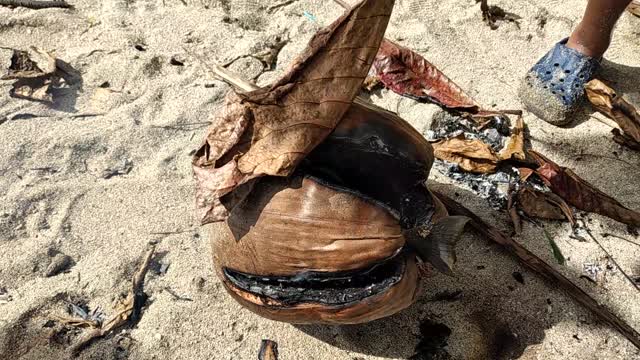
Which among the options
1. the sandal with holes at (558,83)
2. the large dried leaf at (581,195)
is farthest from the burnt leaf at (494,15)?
the large dried leaf at (581,195)

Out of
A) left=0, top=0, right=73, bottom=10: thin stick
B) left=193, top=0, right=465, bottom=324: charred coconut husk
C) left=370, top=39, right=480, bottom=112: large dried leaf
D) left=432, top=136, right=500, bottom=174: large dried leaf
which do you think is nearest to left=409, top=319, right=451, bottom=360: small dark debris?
left=193, top=0, right=465, bottom=324: charred coconut husk

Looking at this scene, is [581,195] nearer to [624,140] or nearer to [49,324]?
[624,140]

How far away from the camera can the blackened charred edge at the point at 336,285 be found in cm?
191

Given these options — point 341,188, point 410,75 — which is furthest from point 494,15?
point 341,188

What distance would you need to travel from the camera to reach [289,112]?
179cm

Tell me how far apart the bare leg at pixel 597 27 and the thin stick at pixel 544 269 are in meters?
1.18

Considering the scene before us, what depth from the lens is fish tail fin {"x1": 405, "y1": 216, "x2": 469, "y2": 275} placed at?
203cm

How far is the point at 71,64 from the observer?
128 inches

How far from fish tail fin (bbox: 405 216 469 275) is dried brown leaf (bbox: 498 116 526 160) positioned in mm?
923

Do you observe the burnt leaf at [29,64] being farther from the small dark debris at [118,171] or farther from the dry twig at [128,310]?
the dry twig at [128,310]

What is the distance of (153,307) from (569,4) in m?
2.80

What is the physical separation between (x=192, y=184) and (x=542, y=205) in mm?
1510

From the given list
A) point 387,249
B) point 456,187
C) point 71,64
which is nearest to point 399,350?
point 387,249

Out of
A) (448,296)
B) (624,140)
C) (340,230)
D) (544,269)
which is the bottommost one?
(448,296)
